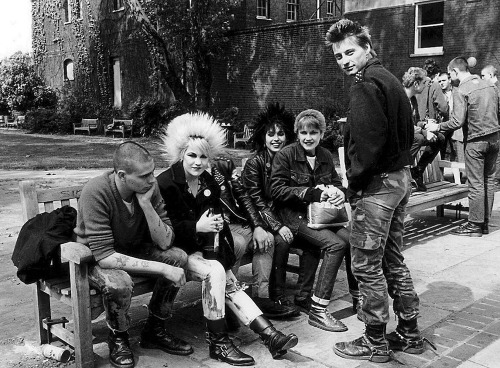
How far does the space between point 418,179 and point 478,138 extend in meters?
0.85

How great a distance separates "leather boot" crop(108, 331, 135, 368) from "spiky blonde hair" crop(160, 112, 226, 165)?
4.05 ft

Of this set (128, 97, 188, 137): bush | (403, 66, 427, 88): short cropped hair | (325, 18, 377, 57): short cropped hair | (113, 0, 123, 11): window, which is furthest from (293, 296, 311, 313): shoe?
(113, 0, 123, 11): window

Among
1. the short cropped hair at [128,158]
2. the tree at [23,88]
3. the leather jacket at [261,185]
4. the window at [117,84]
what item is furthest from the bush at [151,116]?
the short cropped hair at [128,158]

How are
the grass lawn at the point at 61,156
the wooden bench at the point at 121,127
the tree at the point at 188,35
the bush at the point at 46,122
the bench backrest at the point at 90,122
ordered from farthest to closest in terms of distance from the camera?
the bush at the point at 46,122 < the bench backrest at the point at 90,122 < the wooden bench at the point at 121,127 < the tree at the point at 188,35 < the grass lawn at the point at 61,156

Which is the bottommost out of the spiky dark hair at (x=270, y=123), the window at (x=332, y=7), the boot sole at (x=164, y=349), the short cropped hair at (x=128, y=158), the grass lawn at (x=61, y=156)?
the boot sole at (x=164, y=349)

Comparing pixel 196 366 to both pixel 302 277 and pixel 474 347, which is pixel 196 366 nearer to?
pixel 302 277

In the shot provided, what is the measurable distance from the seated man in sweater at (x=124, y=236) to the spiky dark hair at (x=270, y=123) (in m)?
1.54

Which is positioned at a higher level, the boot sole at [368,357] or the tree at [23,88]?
the tree at [23,88]

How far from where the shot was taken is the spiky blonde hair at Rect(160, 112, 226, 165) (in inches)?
162

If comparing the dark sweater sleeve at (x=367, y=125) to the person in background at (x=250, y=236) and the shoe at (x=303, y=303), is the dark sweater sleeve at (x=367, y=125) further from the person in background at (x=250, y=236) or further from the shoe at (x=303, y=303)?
the shoe at (x=303, y=303)

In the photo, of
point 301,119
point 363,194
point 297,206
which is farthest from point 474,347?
point 301,119

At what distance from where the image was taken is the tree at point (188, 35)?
2344cm

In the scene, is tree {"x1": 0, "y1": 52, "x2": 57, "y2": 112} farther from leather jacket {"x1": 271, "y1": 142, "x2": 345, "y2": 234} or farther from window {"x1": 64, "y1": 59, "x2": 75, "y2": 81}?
leather jacket {"x1": 271, "y1": 142, "x2": 345, "y2": 234}

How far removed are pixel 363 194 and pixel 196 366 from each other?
1481mm
